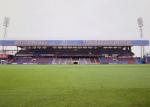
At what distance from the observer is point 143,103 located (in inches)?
171

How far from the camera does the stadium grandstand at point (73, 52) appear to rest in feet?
192

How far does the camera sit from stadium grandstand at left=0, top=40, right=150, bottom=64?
192 feet

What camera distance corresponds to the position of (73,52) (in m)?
61.4

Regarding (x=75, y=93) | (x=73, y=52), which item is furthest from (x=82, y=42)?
(x=75, y=93)

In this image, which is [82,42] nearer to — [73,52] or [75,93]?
[73,52]

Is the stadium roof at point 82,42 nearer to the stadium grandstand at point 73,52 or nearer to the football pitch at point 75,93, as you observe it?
the stadium grandstand at point 73,52

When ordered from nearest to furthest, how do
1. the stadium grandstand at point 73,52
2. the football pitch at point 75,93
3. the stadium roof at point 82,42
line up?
the football pitch at point 75,93
the stadium grandstand at point 73,52
the stadium roof at point 82,42

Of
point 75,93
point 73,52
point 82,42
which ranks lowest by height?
point 75,93

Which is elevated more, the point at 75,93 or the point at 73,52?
the point at 73,52

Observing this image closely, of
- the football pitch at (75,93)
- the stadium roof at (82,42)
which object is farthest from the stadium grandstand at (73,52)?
the football pitch at (75,93)

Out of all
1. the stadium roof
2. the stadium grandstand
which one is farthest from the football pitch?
the stadium roof

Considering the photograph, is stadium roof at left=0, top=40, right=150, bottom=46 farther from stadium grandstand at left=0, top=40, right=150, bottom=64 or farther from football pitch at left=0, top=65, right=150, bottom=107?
football pitch at left=0, top=65, right=150, bottom=107
